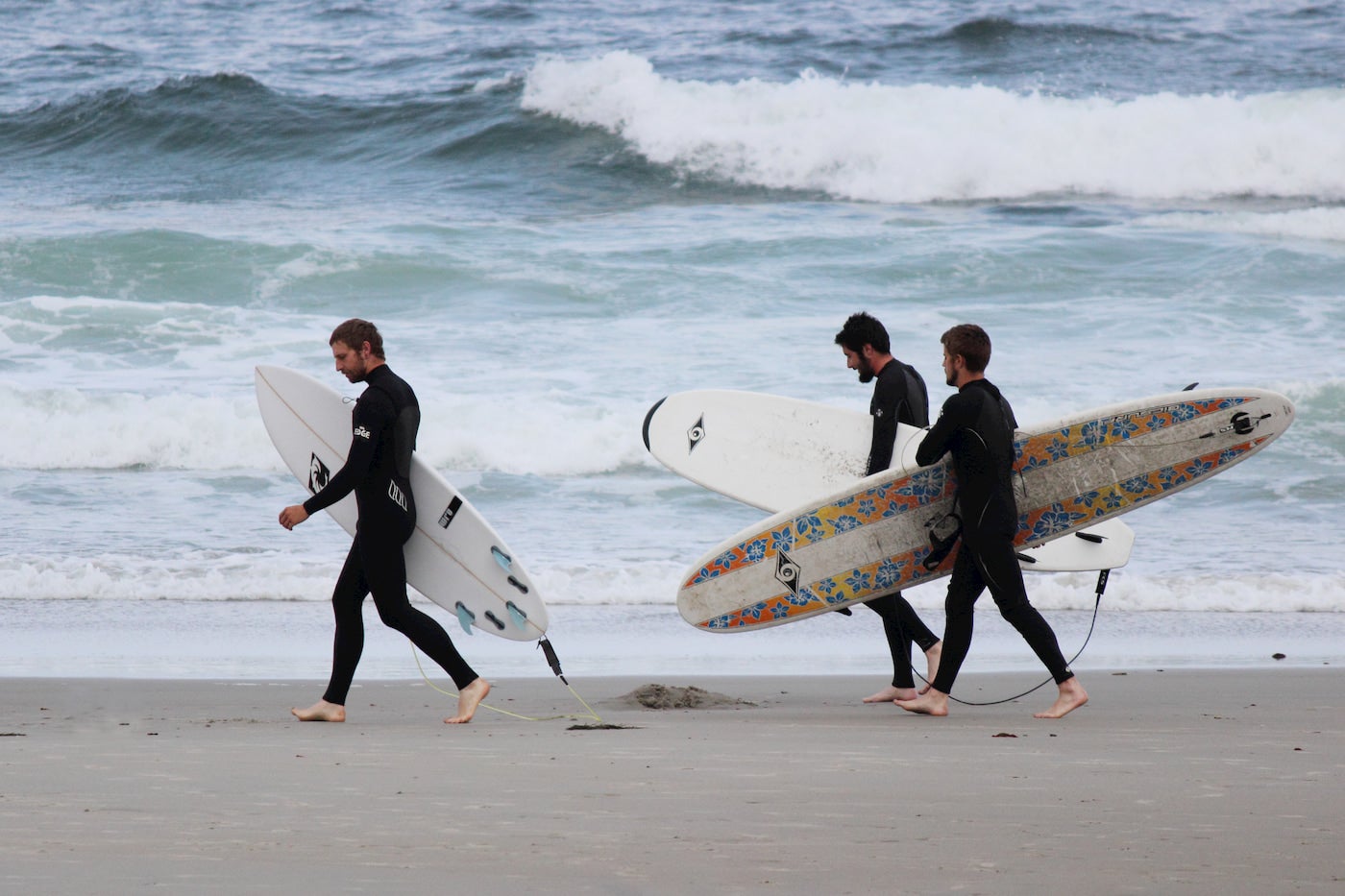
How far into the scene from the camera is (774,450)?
583cm

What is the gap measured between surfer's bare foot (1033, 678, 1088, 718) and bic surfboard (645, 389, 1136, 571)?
107 cm

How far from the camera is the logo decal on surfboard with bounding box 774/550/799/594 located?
16.1 ft

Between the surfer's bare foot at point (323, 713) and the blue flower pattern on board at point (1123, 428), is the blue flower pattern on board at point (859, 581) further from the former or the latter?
the surfer's bare foot at point (323, 713)

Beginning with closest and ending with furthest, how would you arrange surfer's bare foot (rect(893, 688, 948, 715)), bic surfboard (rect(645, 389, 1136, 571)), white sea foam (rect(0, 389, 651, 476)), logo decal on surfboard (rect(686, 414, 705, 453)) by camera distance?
surfer's bare foot (rect(893, 688, 948, 715)) → bic surfboard (rect(645, 389, 1136, 571)) → logo decal on surfboard (rect(686, 414, 705, 453)) → white sea foam (rect(0, 389, 651, 476))

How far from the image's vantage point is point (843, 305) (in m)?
12.9

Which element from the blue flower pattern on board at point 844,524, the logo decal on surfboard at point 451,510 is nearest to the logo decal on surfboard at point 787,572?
the blue flower pattern on board at point 844,524

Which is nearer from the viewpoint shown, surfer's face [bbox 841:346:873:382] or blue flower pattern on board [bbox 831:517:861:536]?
surfer's face [bbox 841:346:873:382]

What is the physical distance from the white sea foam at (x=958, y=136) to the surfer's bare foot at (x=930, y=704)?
12404mm

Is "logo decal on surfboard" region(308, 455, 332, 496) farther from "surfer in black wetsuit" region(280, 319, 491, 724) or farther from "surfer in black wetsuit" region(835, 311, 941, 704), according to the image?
"surfer in black wetsuit" region(835, 311, 941, 704)

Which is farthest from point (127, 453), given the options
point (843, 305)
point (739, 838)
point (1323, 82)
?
point (1323, 82)

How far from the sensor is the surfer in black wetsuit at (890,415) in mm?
4633

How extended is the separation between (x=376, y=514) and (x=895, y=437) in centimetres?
187

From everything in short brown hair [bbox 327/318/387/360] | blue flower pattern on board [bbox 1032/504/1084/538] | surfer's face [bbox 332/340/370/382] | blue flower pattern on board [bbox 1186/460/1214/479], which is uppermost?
short brown hair [bbox 327/318/387/360]

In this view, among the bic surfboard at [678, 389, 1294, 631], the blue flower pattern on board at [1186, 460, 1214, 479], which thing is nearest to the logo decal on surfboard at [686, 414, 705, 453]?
the bic surfboard at [678, 389, 1294, 631]
